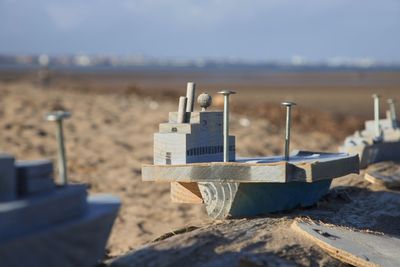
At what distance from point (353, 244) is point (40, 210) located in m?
3.03

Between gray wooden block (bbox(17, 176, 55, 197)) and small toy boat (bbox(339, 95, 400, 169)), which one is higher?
gray wooden block (bbox(17, 176, 55, 197))

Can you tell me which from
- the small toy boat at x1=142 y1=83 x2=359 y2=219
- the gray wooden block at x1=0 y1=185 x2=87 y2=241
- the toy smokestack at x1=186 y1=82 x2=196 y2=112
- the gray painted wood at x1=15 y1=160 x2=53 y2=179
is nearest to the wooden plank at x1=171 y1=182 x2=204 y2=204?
the small toy boat at x1=142 y1=83 x2=359 y2=219

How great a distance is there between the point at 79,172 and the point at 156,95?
1212cm

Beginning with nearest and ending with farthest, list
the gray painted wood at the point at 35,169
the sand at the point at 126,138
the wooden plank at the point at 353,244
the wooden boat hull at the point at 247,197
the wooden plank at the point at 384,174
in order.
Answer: the gray painted wood at the point at 35,169 < the wooden plank at the point at 353,244 < the wooden boat hull at the point at 247,197 < the wooden plank at the point at 384,174 < the sand at the point at 126,138

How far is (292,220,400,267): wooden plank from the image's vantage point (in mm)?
7078

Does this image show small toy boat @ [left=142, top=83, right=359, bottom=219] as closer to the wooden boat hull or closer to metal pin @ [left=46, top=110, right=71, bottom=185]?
the wooden boat hull

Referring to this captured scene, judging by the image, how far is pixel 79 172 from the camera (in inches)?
610

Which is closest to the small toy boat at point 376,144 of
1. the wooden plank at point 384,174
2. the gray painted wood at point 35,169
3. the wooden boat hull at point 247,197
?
the wooden plank at point 384,174

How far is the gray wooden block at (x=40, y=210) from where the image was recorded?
5230 millimetres

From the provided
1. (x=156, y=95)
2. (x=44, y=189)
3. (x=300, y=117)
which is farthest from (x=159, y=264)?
(x=156, y=95)

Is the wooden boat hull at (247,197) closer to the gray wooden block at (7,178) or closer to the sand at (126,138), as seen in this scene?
the sand at (126,138)

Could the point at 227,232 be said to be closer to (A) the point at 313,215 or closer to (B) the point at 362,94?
(A) the point at 313,215

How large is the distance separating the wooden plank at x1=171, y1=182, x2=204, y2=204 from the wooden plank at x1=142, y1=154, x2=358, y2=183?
1.10 feet

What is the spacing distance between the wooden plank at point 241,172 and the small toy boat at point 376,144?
11.7 ft
